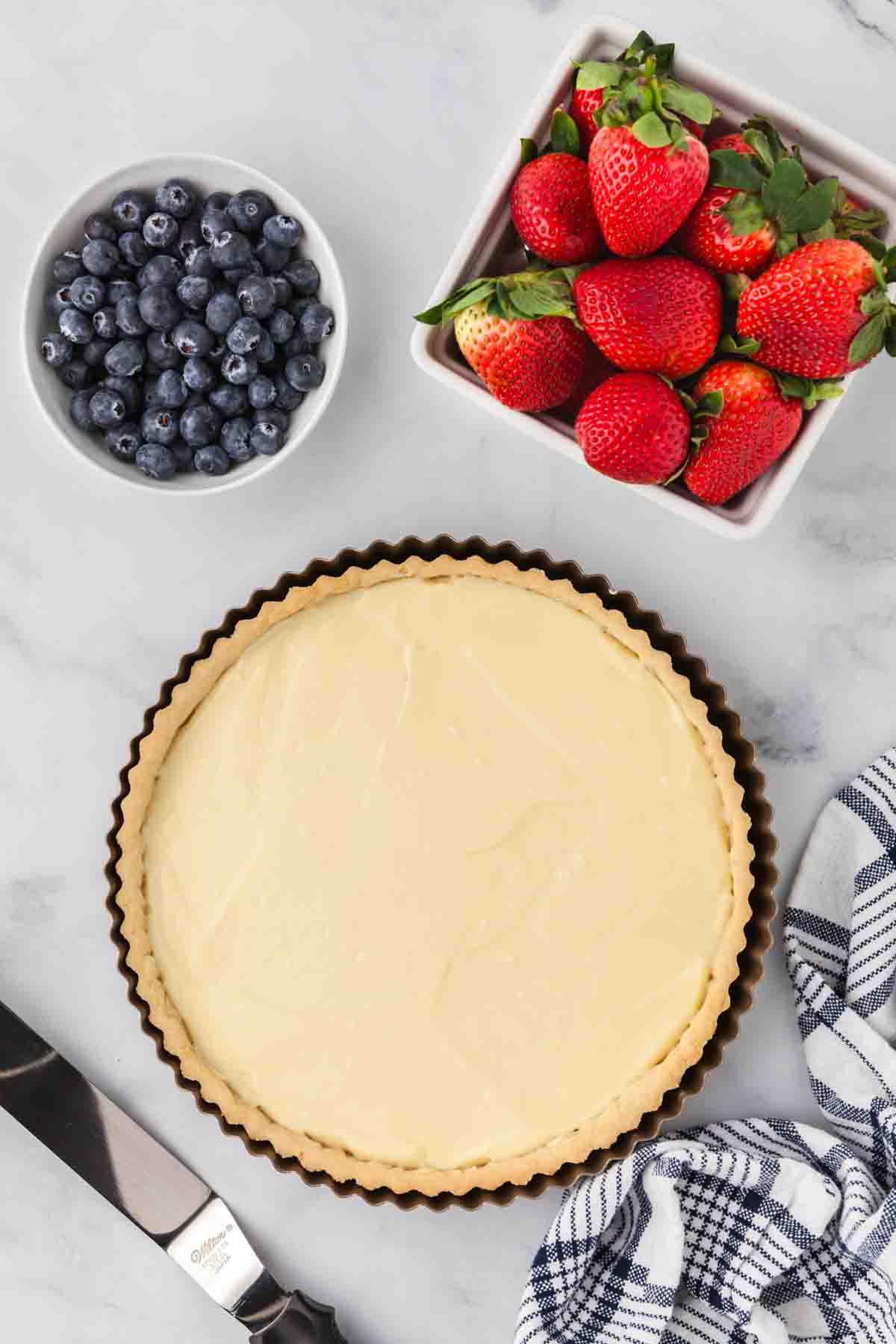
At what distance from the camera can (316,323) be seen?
5.69ft

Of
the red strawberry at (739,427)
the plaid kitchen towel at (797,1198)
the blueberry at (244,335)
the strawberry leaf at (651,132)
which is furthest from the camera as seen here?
the plaid kitchen towel at (797,1198)

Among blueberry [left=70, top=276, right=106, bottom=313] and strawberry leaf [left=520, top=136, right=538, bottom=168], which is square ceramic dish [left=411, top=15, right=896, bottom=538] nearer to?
strawberry leaf [left=520, top=136, right=538, bottom=168]

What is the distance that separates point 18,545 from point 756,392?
1.08 metres

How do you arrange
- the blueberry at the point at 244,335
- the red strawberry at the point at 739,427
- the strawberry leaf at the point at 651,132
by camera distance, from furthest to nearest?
the blueberry at the point at 244,335 < the red strawberry at the point at 739,427 < the strawberry leaf at the point at 651,132

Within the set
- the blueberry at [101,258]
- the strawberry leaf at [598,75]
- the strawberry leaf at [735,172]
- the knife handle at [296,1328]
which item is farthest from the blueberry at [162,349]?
the knife handle at [296,1328]

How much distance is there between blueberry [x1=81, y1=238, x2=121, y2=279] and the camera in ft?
5.61

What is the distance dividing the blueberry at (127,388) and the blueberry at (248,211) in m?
0.25

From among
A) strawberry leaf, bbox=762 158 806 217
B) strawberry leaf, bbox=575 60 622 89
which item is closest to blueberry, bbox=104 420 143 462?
strawberry leaf, bbox=575 60 622 89

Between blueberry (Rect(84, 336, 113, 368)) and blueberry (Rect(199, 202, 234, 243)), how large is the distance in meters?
0.19

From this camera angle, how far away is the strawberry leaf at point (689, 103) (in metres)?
1.41

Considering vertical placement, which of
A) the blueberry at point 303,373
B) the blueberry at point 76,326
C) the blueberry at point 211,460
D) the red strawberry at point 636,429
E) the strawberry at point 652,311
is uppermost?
the strawberry at point 652,311

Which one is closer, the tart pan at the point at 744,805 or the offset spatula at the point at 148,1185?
the tart pan at the point at 744,805

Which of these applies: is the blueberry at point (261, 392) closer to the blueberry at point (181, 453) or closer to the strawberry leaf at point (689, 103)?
the blueberry at point (181, 453)

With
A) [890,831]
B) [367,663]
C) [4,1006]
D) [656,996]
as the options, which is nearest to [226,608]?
[367,663]
